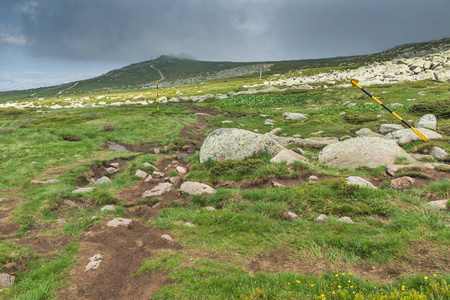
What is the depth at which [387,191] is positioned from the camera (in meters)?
8.46

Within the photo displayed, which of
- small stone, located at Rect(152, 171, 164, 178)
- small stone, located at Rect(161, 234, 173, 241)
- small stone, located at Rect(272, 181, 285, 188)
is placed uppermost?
small stone, located at Rect(272, 181, 285, 188)

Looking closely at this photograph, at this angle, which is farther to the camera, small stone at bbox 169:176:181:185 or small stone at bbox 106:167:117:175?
small stone at bbox 106:167:117:175

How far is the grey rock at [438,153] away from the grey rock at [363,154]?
73.9 inches

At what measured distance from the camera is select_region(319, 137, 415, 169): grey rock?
11617mm

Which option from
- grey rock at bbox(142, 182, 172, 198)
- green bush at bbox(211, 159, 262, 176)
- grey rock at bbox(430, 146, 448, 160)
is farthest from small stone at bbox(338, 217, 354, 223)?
grey rock at bbox(142, 182, 172, 198)

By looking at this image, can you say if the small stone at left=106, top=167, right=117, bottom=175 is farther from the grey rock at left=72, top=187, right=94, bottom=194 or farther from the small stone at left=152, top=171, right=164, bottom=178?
the grey rock at left=72, top=187, right=94, bottom=194

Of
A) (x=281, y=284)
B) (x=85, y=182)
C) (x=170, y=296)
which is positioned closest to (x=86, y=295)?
(x=170, y=296)

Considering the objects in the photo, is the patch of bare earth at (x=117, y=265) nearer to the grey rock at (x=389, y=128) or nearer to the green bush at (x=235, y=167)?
the green bush at (x=235, y=167)

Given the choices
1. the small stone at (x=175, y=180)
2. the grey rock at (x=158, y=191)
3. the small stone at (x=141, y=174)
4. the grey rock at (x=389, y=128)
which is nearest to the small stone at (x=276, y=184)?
the grey rock at (x=158, y=191)

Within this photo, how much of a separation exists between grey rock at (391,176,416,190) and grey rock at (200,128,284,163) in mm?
7312

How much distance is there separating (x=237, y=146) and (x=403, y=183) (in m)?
9.45

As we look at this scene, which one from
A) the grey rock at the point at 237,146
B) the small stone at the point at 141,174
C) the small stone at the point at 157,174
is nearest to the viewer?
the grey rock at the point at 237,146

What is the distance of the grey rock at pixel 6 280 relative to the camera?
5.81 meters

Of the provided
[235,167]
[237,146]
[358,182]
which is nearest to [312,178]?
[358,182]
